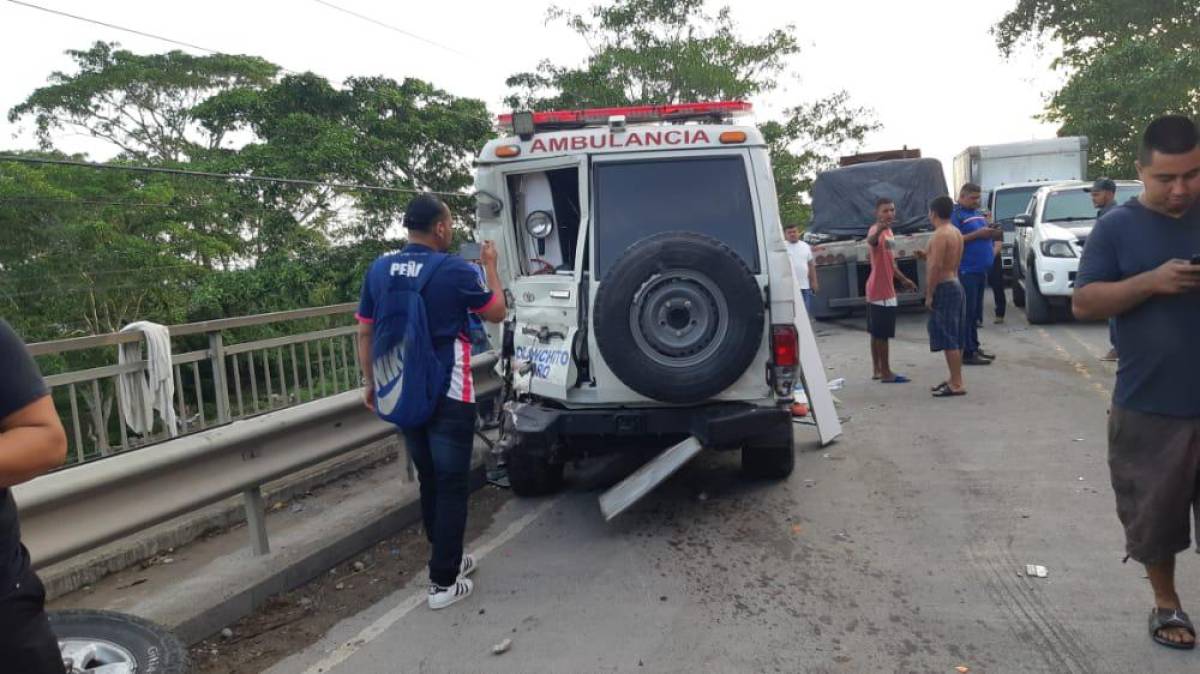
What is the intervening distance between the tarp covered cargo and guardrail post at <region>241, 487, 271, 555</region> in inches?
465

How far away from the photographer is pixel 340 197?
19.5 meters

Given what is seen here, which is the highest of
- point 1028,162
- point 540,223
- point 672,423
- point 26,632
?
point 1028,162

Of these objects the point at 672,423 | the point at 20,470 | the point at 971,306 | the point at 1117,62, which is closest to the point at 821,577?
the point at 672,423

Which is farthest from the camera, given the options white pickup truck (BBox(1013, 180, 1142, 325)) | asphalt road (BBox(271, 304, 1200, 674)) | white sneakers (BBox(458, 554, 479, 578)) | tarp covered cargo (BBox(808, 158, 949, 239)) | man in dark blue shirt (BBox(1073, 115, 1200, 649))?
tarp covered cargo (BBox(808, 158, 949, 239))

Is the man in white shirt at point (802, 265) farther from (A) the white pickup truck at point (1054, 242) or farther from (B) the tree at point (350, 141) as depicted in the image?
(B) the tree at point (350, 141)

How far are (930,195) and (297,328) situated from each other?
39.9ft

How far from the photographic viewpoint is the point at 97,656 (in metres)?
2.71

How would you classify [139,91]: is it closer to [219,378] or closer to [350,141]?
[350,141]

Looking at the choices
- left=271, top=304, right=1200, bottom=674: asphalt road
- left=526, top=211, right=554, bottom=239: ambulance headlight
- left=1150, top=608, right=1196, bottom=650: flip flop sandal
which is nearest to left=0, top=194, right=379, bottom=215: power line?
left=526, top=211, right=554, bottom=239: ambulance headlight

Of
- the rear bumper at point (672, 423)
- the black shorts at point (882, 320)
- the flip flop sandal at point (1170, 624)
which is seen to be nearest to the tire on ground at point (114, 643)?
the rear bumper at point (672, 423)

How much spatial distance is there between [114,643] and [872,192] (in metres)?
13.6

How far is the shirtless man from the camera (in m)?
8.12

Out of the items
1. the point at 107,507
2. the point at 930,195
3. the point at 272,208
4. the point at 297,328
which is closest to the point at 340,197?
the point at 272,208

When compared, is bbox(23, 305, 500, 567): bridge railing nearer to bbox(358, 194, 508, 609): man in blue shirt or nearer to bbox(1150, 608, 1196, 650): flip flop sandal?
bbox(358, 194, 508, 609): man in blue shirt
